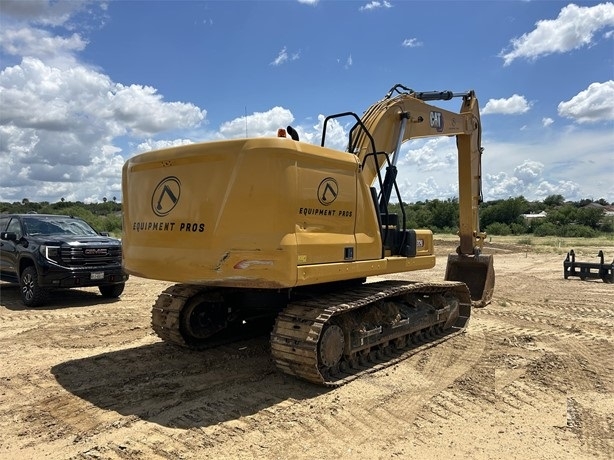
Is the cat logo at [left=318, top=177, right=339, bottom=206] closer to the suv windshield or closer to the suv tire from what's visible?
the suv tire

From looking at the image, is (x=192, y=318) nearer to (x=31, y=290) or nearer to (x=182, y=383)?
(x=182, y=383)

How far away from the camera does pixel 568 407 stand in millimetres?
4695

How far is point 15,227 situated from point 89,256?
7.52ft

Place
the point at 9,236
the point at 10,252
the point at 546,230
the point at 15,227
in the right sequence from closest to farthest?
1. the point at 9,236
2. the point at 10,252
3. the point at 15,227
4. the point at 546,230

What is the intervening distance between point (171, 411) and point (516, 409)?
3.15m

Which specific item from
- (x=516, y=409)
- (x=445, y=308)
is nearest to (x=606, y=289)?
(x=445, y=308)

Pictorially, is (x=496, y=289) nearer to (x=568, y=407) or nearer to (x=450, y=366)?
(x=450, y=366)

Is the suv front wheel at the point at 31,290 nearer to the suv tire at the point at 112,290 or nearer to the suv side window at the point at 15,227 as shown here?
the suv side window at the point at 15,227

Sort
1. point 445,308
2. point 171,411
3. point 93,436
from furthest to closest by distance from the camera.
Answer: point 445,308
point 171,411
point 93,436

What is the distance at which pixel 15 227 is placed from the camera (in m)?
10.9

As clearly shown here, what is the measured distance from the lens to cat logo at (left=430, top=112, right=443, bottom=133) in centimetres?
839

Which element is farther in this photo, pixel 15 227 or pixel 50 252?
pixel 15 227

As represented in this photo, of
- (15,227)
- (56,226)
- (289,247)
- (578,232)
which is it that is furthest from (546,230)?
(289,247)

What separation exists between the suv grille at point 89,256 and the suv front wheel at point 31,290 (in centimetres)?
A: 64
